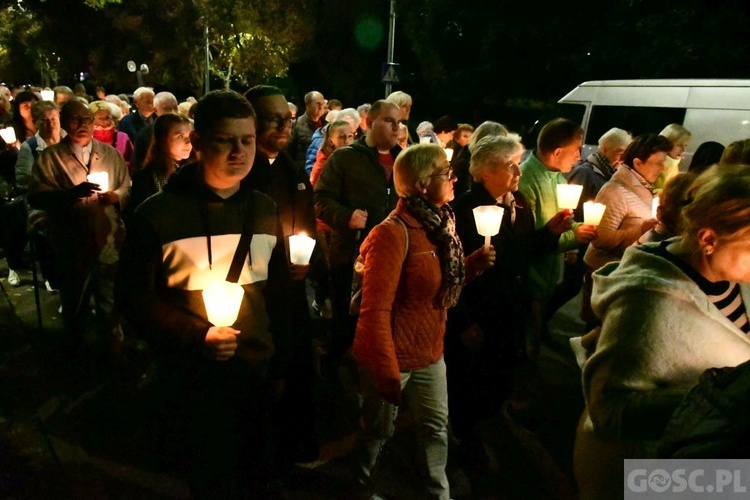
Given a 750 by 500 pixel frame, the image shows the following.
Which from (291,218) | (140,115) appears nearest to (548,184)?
(291,218)

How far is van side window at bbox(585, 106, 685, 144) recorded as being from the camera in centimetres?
1015

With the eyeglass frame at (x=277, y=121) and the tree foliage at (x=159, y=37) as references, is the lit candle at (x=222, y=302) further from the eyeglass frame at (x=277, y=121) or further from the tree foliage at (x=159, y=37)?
the tree foliage at (x=159, y=37)

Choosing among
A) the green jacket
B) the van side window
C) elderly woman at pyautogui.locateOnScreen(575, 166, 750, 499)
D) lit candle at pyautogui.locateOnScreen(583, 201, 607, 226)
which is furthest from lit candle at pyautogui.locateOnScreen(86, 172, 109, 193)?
the van side window

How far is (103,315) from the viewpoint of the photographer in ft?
17.2

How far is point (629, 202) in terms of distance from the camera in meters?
4.67

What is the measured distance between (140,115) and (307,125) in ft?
8.44

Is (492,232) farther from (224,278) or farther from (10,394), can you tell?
(10,394)

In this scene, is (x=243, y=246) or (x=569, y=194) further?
(x=569, y=194)

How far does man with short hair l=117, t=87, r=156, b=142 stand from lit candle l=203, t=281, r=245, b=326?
7.14 m

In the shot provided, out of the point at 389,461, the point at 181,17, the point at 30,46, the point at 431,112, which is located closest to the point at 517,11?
the point at 431,112

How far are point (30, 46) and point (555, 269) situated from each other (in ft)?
126

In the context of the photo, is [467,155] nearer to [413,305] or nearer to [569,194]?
[569,194]

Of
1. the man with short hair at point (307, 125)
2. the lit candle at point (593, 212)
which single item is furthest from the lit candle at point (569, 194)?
the man with short hair at point (307, 125)

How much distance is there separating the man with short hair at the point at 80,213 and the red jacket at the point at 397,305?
2.73m
